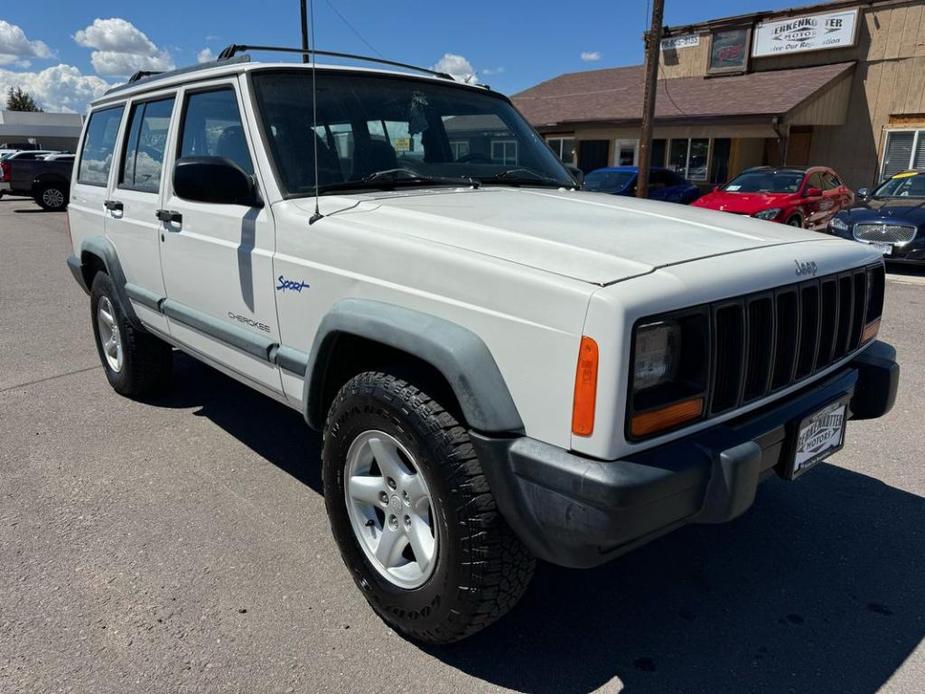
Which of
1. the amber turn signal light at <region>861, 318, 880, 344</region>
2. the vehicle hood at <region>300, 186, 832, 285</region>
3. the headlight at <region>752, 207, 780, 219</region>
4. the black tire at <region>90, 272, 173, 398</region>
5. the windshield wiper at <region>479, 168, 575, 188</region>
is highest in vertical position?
the windshield wiper at <region>479, 168, 575, 188</region>

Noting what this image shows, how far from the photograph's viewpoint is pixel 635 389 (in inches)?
77.6

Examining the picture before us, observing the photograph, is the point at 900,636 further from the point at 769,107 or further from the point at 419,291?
the point at 769,107

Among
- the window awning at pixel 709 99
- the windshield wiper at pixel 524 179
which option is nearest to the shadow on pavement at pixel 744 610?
the windshield wiper at pixel 524 179

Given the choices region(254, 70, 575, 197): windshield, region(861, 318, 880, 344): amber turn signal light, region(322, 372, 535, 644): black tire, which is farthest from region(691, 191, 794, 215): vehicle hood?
region(322, 372, 535, 644): black tire

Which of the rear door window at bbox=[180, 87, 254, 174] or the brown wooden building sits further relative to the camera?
the brown wooden building

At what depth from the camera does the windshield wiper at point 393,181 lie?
3.02 m

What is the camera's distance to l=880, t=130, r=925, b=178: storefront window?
19562 mm

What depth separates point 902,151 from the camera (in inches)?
788

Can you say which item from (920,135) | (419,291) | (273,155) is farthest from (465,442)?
(920,135)

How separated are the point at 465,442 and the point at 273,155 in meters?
1.58

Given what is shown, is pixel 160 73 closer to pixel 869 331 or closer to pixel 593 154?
pixel 869 331

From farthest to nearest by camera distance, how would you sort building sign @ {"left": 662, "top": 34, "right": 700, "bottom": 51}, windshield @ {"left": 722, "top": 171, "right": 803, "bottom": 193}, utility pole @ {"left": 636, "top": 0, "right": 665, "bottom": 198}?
1. building sign @ {"left": 662, "top": 34, "right": 700, "bottom": 51}
2. utility pole @ {"left": 636, "top": 0, "right": 665, "bottom": 198}
3. windshield @ {"left": 722, "top": 171, "right": 803, "bottom": 193}

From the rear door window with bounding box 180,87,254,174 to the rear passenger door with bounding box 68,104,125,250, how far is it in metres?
1.19

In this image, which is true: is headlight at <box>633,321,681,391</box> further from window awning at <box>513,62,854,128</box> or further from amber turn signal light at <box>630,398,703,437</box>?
window awning at <box>513,62,854,128</box>
